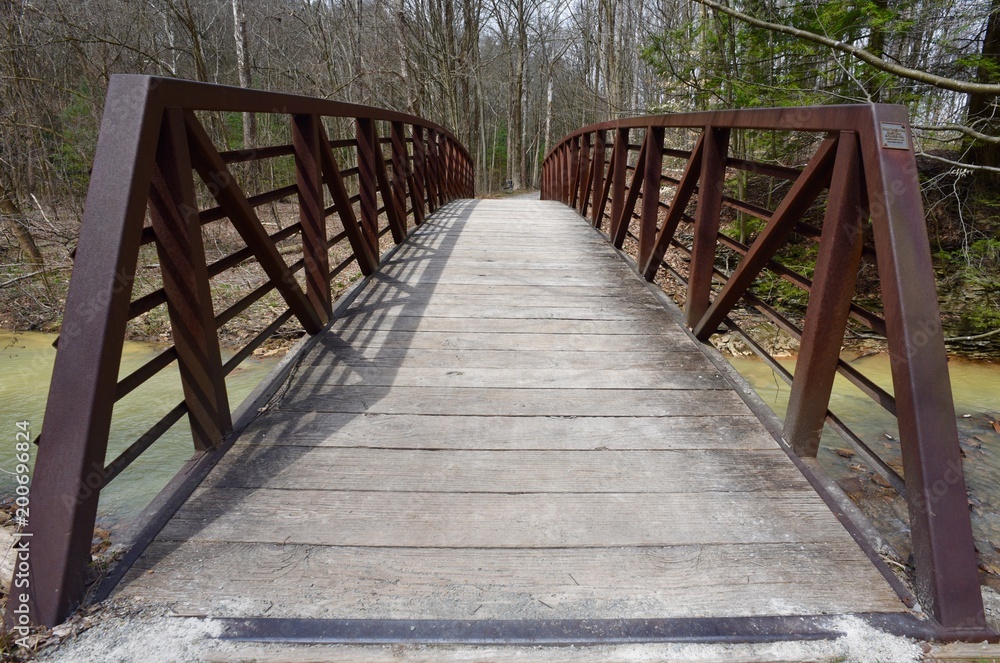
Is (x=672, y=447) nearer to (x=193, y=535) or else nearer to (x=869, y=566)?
(x=869, y=566)

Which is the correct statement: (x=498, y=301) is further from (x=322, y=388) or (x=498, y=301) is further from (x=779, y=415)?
(x=779, y=415)

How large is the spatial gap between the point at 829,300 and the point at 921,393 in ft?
1.62

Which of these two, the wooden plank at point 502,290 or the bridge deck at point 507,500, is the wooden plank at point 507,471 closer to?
the bridge deck at point 507,500

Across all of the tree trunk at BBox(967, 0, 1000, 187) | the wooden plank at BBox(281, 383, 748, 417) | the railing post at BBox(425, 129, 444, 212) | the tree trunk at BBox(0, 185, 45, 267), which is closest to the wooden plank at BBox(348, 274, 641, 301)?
the wooden plank at BBox(281, 383, 748, 417)

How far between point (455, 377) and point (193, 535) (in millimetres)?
1290

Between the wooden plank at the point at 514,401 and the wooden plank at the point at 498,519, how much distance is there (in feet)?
1.85

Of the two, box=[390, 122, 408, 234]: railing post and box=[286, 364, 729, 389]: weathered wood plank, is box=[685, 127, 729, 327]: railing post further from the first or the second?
box=[390, 122, 408, 234]: railing post

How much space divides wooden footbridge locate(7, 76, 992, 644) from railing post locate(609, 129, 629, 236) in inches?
87.2

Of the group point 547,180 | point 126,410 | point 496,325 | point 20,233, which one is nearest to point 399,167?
point 496,325

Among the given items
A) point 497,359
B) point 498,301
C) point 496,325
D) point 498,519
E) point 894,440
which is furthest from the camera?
point 894,440

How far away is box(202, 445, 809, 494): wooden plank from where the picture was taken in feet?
6.50

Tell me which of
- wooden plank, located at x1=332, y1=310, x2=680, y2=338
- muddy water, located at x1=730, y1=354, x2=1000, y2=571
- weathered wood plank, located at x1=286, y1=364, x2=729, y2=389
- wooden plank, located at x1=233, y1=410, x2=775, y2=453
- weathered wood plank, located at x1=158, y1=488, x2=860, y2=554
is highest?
wooden plank, located at x1=332, y1=310, x2=680, y2=338

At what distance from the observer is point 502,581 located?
1581mm

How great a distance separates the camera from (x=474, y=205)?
888 cm
